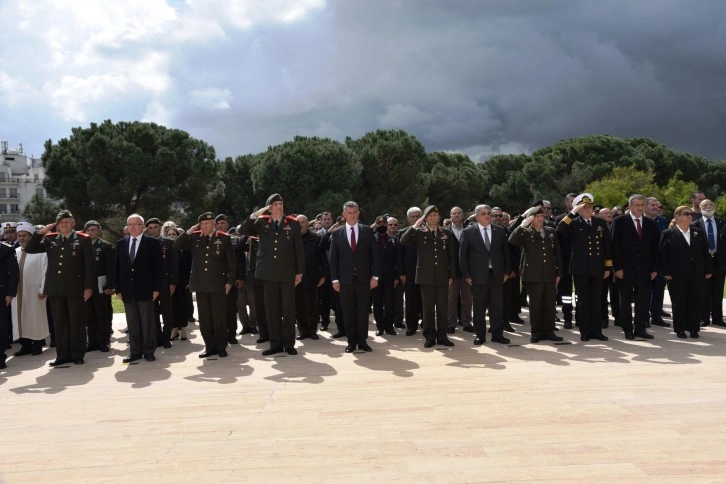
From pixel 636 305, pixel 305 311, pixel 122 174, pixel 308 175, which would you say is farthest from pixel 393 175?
pixel 636 305

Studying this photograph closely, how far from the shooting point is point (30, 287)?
7.57 m

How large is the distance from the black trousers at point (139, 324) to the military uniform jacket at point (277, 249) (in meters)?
1.32

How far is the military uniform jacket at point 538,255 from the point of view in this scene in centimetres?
707

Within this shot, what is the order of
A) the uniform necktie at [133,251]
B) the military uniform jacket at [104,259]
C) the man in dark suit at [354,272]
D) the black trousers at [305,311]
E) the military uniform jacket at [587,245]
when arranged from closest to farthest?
1. the uniform necktie at [133,251]
2. the man in dark suit at [354,272]
3. the military uniform jacket at [587,245]
4. the military uniform jacket at [104,259]
5. the black trousers at [305,311]

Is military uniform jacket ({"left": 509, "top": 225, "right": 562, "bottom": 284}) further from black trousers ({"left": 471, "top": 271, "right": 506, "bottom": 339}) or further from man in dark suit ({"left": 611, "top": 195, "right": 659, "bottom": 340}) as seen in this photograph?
man in dark suit ({"left": 611, "top": 195, "right": 659, "bottom": 340})

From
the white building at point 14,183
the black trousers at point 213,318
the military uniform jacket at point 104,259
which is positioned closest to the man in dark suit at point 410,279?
the black trousers at point 213,318

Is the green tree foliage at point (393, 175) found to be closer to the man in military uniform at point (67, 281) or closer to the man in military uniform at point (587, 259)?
the man in military uniform at point (587, 259)

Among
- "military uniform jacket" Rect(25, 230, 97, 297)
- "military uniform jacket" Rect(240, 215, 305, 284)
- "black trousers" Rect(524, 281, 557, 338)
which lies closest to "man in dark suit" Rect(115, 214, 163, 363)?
"military uniform jacket" Rect(25, 230, 97, 297)

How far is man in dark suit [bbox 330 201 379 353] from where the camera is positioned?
6.91 metres

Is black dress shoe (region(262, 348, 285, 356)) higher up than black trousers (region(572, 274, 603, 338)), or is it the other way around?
black trousers (region(572, 274, 603, 338))

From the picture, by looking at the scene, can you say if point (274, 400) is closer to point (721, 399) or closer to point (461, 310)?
point (721, 399)

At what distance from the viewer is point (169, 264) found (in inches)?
300

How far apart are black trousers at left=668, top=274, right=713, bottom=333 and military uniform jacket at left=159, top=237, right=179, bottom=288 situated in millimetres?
6439

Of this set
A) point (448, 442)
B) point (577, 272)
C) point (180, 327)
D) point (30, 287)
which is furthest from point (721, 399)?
point (30, 287)
